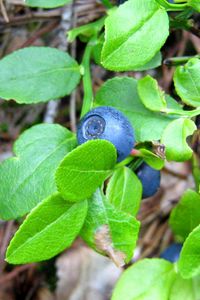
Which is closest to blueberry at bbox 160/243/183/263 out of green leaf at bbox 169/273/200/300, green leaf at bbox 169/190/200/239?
green leaf at bbox 169/190/200/239

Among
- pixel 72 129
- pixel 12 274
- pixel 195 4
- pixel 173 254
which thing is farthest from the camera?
pixel 12 274

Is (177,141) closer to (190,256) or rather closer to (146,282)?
(190,256)

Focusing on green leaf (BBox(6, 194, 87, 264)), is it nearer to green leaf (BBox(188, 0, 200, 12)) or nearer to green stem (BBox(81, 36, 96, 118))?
green stem (BBox(81, 36, 96, 118))

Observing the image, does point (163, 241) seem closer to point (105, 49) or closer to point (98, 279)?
point (98, 279)

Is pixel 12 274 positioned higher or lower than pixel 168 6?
lower

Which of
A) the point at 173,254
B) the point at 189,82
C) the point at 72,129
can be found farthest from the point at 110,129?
the point at 72,129
